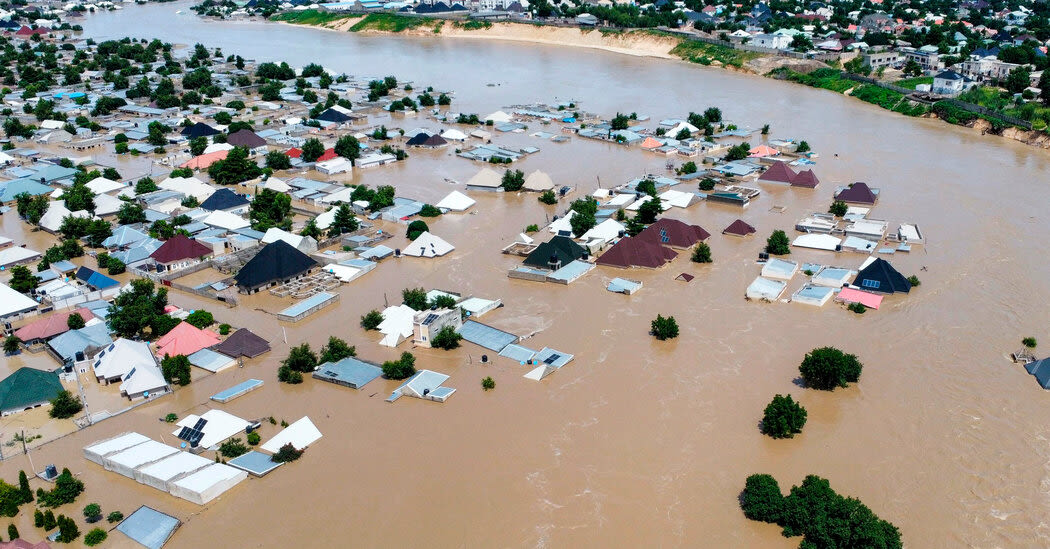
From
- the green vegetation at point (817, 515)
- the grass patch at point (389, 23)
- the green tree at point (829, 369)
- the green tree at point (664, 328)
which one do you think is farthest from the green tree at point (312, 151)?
the grass patch at point (389, 23)

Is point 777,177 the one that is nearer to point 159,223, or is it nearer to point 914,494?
point 914,494

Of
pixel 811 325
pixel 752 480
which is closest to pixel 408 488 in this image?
pixel 752 480

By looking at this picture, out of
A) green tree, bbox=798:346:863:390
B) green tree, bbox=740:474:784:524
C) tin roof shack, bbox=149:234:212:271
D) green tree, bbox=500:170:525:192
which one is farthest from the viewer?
green tree, bbox=500:170:525:192

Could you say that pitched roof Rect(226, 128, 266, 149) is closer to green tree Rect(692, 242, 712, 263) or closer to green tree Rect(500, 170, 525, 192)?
green tree Rect(500, 170, 525, 192)

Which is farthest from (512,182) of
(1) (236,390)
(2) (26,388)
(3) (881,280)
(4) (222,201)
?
(2) (26,388)

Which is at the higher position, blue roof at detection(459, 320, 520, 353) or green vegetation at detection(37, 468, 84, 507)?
blue roof at detection(459, 320, 520, 353)

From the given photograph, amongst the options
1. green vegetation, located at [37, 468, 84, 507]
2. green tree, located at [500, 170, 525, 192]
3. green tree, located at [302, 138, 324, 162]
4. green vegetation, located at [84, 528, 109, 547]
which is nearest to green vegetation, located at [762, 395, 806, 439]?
green vegetation, located at [84, 528, 109, 547]

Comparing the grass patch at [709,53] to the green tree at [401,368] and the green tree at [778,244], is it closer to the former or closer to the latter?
the green tree at [778,244]
